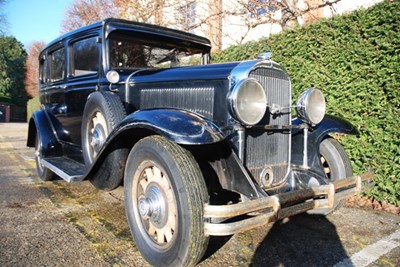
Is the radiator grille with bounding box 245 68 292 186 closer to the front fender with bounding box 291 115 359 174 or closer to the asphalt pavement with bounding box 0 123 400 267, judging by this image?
the front fender with bounding box 291 115 359 174

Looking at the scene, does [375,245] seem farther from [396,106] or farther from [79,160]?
[79,160]

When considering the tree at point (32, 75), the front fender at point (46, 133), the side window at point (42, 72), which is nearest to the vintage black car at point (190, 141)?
the front fender at point (46, 133)

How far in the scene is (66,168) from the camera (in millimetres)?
3867

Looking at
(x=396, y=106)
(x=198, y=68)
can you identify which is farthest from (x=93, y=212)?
(x=396, y=106)

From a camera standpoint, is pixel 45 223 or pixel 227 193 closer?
pixel 227 193

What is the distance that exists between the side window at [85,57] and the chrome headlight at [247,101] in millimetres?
2062

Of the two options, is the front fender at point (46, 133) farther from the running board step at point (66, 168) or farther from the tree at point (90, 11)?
the tree at point (90, 11)

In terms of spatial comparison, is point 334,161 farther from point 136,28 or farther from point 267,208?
point 136,28

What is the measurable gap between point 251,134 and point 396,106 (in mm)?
2083

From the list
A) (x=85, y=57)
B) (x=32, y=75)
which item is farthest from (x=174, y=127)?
(x=32, y=75)

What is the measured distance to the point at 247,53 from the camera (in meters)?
5.84

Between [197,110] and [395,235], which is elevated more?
[197,110]

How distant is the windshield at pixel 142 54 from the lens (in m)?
3.67

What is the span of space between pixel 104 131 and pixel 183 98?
3.37 ft
